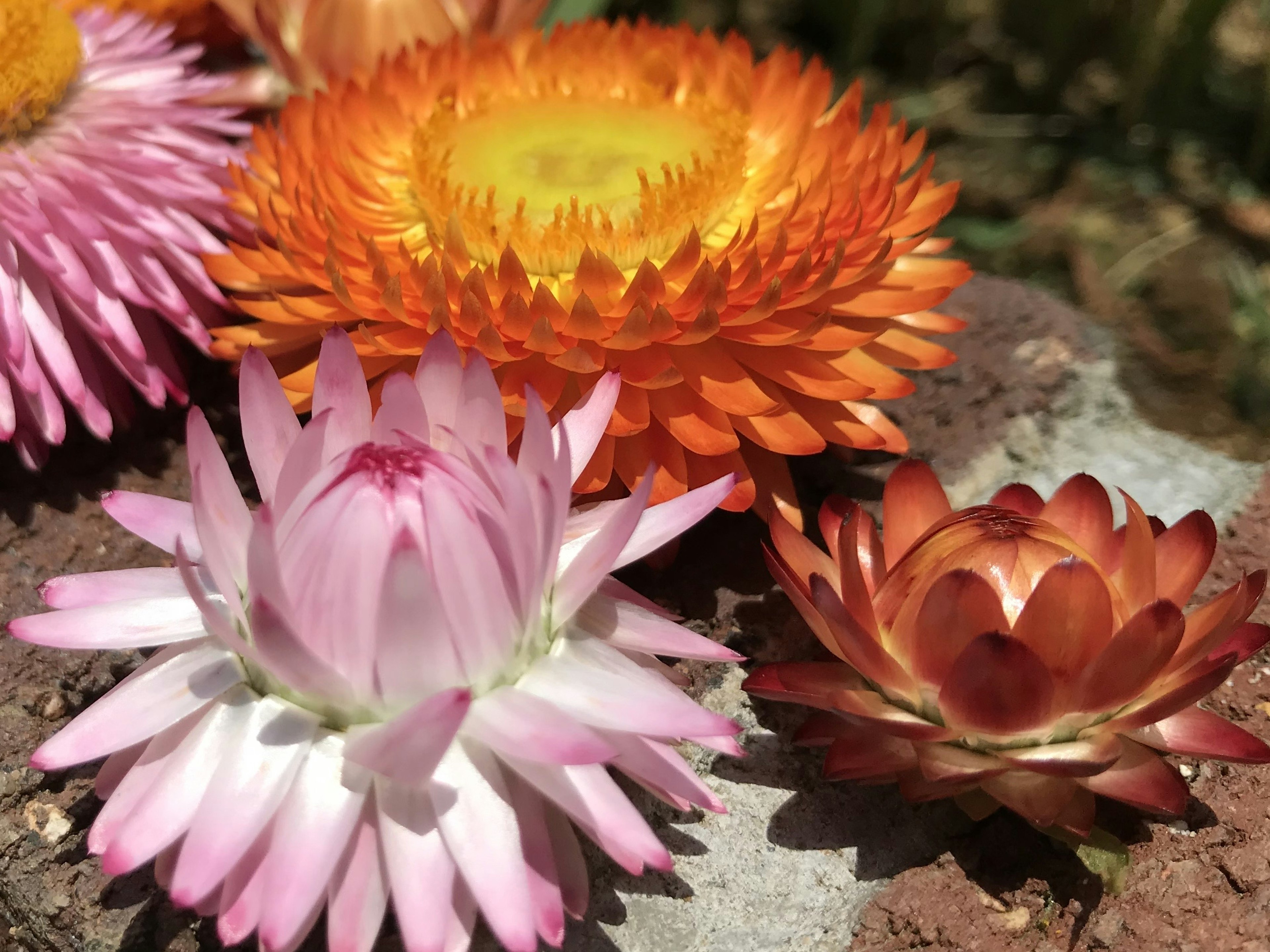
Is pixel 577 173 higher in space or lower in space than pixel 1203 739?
higher

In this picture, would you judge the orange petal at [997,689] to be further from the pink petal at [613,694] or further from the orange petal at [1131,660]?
the pink petal at [613,694]

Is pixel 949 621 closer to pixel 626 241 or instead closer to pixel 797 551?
pixel 797 551

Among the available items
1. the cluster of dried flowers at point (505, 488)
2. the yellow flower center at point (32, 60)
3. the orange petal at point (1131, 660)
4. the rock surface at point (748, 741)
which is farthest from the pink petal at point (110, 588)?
the orange petal at point (1131, 660)

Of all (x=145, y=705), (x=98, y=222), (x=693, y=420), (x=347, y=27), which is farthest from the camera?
(x=347, y=27)

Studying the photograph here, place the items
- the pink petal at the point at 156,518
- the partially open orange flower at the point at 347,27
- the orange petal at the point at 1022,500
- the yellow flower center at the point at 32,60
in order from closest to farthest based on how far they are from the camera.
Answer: the pink petal at the point at 156,518 → the orange petal at the point at 1022,500 → the yellow flower center at the point at 32,60 → the partially open orange flower at the point at 347,27

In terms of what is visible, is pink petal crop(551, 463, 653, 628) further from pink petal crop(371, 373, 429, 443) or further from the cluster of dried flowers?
pink petal crop(371, 373, 429, 443)

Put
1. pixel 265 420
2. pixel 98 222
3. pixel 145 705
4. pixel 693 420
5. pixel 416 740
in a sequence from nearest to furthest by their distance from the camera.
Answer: pixel 416 740 → pixel 145 705 → pixel 265 420 → pixel 693 420 → pixel 98 222

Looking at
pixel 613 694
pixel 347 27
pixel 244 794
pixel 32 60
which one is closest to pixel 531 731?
pixel 613 694
